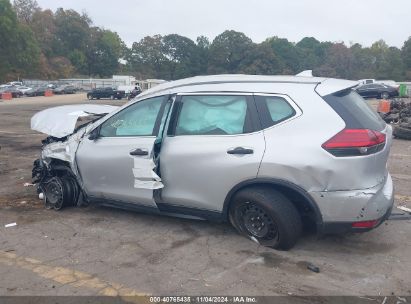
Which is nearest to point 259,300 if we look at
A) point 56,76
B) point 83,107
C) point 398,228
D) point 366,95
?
point 398,228

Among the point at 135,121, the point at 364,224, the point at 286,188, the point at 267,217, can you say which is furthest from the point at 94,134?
the point at 364,224

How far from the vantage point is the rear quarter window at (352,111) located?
12.5ft

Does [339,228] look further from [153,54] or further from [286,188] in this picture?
[153,54]

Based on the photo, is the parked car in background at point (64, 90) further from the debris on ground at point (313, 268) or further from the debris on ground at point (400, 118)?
the debris on ground at point (313, 268)

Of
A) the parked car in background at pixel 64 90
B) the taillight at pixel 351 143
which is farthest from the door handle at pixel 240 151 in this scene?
the parked car in background at pixel 64 90

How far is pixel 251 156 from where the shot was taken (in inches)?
156

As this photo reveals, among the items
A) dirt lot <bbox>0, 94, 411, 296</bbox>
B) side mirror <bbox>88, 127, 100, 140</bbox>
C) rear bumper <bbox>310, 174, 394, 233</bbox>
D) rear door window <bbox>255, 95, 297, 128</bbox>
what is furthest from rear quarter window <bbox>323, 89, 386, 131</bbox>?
side mirror <bbox>88, 127, 100, 140</bbox>

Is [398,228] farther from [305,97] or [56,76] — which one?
[56,76]

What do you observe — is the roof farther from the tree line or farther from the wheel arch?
the tree line

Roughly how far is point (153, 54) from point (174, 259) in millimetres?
103896

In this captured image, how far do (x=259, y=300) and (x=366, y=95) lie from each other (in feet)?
115

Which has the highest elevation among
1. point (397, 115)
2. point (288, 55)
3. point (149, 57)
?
point (288, 55)

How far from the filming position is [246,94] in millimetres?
4203

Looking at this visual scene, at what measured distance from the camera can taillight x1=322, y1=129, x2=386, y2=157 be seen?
144 inches
